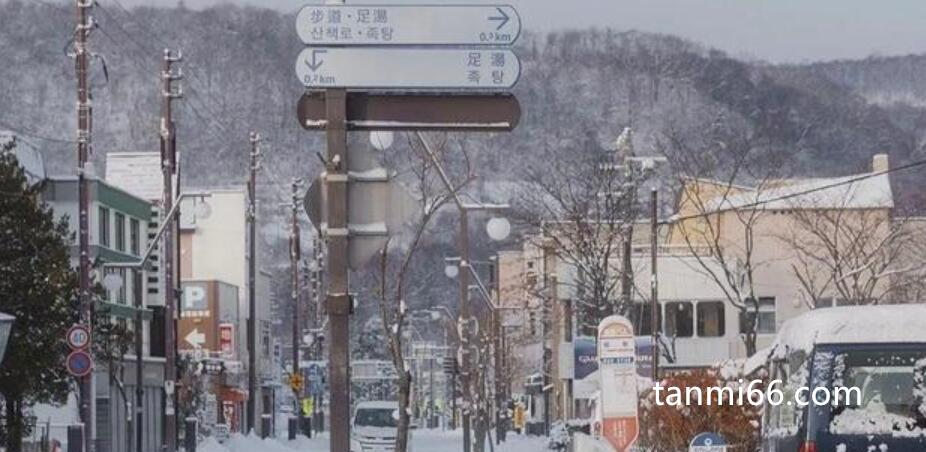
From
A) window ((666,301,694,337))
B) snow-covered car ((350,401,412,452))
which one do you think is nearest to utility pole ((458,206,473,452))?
snow-covered car ((350,401,412,452))

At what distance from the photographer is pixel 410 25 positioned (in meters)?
16.5

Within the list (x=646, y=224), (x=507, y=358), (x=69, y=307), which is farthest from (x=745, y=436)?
(x=507, y=358)

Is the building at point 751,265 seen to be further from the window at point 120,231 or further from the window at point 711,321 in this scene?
the window at point 120,231

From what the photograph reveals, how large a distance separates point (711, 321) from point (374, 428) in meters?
26.5

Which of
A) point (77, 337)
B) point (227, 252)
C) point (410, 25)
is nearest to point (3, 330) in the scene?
point (410, 25)

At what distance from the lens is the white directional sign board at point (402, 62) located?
16.5m

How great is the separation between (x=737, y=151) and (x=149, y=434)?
22.6 metres

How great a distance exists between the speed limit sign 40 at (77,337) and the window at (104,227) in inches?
1063

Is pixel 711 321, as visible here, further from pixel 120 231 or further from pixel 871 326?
pixel 871 326

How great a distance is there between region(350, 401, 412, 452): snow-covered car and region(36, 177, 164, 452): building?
6.70 meters

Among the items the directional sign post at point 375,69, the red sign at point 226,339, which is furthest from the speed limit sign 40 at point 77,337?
the red sign at point 226,339

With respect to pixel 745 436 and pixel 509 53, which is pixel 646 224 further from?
pixel 509 53

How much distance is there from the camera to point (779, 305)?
258ft

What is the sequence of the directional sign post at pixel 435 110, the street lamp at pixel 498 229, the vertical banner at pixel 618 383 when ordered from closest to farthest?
1. the directional sign post at pixel 435 110
2. the vertical banner at pixel 618 383
3. the street lamp at pixel 498 229
